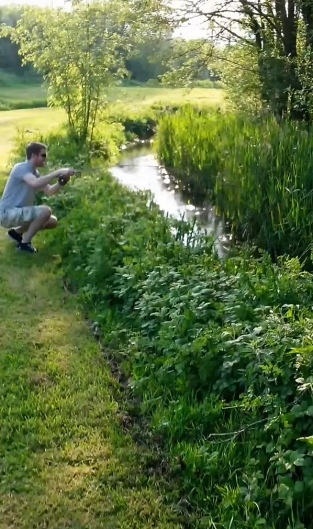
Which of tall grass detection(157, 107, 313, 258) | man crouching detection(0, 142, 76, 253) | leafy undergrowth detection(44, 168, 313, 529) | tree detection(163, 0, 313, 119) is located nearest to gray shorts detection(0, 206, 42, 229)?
man crouching detection(0, 142, 76, 253)

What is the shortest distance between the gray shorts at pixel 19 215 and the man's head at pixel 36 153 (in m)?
0.49

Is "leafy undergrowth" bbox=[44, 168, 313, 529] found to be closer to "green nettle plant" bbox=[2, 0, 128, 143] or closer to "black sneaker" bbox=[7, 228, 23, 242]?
"black sneaker" bbox=[7, 228, 23, 242]

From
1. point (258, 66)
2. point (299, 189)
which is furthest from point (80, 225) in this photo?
point (258, 66)

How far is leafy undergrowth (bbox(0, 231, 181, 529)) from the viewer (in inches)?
108

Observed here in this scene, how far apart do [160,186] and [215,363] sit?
26.7 ft

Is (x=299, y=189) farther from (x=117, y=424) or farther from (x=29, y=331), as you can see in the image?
(x=117, y=424)

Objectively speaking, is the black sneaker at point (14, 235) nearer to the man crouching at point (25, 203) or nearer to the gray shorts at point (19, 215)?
the man crouching at point (25, 203)

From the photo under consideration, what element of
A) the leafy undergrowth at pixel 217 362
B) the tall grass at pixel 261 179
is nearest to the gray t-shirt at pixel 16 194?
the leafy undergrowth at pixel 217 362

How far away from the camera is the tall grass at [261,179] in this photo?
6184 mm

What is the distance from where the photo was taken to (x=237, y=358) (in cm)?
322

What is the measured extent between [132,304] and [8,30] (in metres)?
9.15

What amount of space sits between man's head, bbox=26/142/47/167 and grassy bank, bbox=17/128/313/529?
133 centimetres

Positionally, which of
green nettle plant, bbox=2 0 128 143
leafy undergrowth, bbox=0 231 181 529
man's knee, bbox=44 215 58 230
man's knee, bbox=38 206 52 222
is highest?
green nettle plant, bbox=2 0 128 143

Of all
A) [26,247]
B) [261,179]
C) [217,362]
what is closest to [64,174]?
[26,247]
